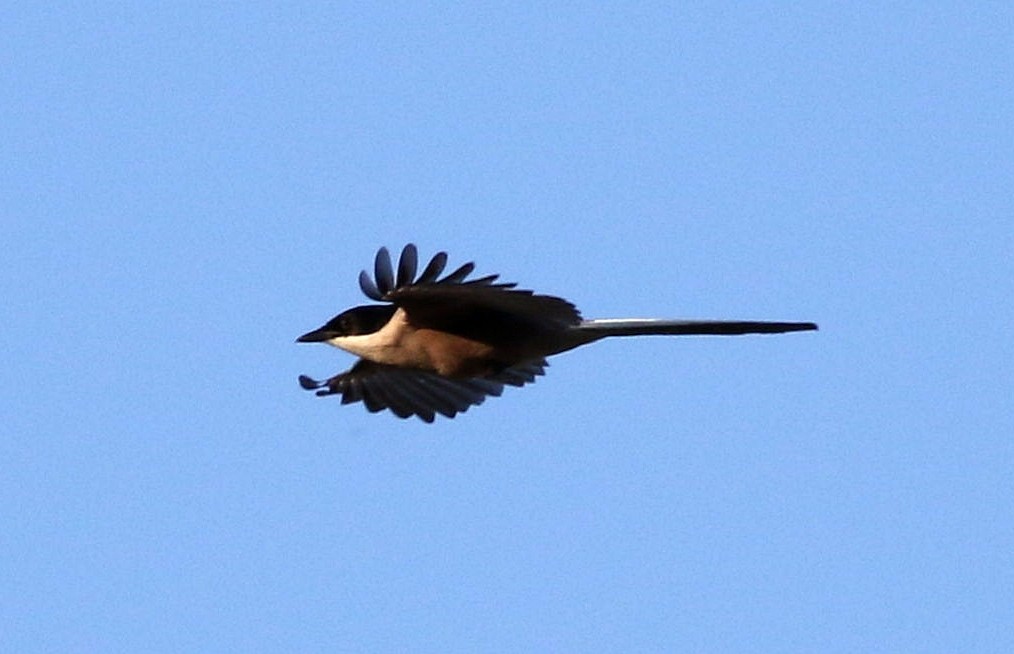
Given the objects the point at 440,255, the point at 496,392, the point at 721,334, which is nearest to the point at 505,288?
the point at 440,255

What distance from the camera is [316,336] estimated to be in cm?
1169

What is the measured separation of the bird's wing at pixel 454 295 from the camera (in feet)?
34.1

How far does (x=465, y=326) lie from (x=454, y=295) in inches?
18.8

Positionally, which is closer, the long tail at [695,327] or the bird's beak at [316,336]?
the long tail at [695,327]

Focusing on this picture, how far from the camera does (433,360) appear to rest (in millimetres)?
11078

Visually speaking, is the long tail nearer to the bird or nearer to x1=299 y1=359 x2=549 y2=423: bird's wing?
the bird

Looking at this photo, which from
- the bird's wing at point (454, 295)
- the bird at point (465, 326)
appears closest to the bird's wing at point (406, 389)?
the bird at point (465, 326)

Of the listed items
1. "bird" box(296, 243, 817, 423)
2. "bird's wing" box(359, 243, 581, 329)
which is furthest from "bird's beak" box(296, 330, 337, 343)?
"bird's wing" box(359, 243, 581, 329)

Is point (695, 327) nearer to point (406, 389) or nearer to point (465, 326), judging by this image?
point (465, 326)

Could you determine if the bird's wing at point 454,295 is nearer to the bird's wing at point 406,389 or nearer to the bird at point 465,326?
the bird at point 465,326

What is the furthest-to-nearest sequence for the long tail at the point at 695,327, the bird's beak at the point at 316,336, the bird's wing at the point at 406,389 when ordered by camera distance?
the bird's wing at the point at 406,389 → the bird's beak at the point at 316,336 → the long tail at the point at 695,327

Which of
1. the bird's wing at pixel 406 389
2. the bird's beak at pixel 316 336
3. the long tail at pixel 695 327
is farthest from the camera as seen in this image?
the bird's wing at pixel 406 389

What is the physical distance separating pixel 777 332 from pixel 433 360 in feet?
7.07

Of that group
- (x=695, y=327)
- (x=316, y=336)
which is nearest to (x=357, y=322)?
(x=316, y=336)
